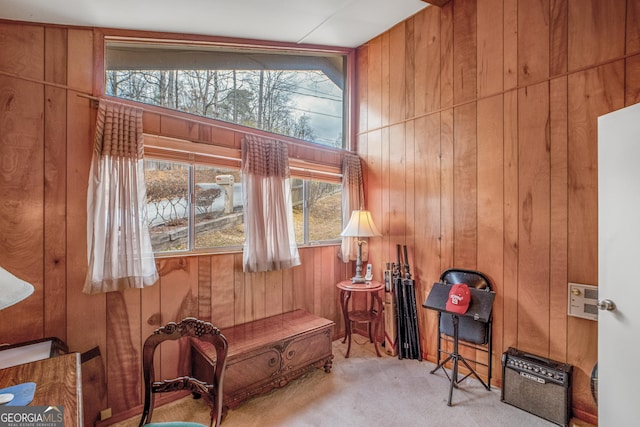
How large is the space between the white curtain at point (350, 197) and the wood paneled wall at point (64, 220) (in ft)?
5.50

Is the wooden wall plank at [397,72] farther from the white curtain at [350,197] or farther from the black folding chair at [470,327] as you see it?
the black folding chair at [470,327]

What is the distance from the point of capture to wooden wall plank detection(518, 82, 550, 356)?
2.21 m

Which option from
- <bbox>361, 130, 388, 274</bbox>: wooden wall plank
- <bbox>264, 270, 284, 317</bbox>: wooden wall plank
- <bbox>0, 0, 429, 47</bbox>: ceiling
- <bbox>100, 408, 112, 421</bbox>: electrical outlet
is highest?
<bbox>0, 0, 429, 47</bbox>: ceiling

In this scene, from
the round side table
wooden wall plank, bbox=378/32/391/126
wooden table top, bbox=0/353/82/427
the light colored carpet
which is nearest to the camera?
wooden table top, bbox=0/353/82/427

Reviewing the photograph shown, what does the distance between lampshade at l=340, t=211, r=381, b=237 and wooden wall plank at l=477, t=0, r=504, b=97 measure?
1519 mm

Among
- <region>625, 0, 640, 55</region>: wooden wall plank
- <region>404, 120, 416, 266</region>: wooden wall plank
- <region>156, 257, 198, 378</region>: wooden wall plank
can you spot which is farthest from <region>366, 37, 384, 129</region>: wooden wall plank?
<region>156, 257, 198, 378</region>: wooden wall plank

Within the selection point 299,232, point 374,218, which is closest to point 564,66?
point 374,218

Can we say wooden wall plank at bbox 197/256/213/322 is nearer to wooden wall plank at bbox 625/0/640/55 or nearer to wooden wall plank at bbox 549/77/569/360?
wooden wall plank at bbox 549/77/569/360

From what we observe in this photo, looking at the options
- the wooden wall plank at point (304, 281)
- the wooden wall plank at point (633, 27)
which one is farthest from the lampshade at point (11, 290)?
the wooden wall plank at point (633, 27)

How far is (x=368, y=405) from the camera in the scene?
2203 mm

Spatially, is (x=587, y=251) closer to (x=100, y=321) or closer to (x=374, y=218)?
(x=374, y=218)

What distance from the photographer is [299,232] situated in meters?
3.21

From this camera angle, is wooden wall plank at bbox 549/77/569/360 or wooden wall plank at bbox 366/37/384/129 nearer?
wooden wall plank at bbox 549/77/569/360

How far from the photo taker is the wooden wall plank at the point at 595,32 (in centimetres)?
193
